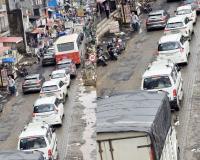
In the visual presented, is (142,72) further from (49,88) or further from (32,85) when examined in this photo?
(32,85)

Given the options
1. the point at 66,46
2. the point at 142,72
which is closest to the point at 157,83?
the point at 142,72

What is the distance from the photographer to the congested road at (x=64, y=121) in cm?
2712

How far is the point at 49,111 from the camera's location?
1216 inches

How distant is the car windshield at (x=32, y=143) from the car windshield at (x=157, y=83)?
4.94 meters

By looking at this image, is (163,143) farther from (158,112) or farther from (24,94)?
(24,94)

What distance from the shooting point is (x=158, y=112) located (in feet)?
59.0

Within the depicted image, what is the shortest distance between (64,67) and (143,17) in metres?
15.9

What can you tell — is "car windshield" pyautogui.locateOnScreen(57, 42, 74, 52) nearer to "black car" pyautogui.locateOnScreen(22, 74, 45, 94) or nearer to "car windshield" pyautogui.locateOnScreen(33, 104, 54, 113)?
"black car" pyautogui.locateOnScreen(22, 74, 45, 94)

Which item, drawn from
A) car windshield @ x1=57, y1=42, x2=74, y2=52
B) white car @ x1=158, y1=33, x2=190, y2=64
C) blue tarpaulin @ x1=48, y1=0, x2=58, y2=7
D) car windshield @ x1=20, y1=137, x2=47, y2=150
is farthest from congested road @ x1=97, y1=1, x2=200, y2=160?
blue tarpaulin @ x1=48, y1=0, x2=58, y2=7

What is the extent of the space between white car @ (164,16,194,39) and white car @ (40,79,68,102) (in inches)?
302

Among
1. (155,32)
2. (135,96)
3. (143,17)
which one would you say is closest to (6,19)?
(143,17)

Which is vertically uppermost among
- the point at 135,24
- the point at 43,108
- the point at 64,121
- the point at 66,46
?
the point at 135,24

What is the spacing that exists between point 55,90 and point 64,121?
464 centimetres

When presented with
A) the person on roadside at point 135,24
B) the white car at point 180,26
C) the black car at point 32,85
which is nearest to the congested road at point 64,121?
the black car at point 32,85
